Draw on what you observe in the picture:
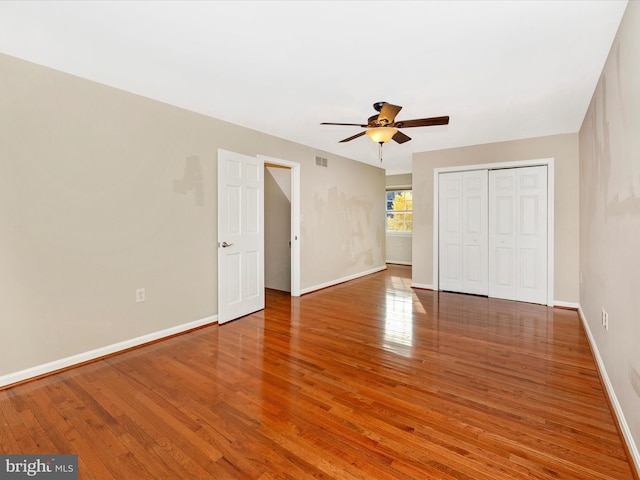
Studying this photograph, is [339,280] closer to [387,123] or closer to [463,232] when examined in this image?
[463,232]

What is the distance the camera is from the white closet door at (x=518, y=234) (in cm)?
470

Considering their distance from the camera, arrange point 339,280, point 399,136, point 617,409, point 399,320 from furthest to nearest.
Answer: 1. point 339,280
2. point 399,320
3. point 399,136
4. point 617,409

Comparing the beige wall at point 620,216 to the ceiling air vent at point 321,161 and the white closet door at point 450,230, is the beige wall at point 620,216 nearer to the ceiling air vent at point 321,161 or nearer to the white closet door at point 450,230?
the white closet door at point 450,230

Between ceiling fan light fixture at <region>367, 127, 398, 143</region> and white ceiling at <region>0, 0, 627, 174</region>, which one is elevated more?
white ceiling at <region>0, 0, 627, 174</region>

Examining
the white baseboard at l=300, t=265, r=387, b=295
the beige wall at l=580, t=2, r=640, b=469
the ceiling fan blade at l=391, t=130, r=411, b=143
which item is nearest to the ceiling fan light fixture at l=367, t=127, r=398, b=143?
the ceiling fan blade at l=391, t=130, r=411, b=143

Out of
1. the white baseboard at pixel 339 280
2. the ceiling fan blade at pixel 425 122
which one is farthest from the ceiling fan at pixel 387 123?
the white baseboard at pixel 339 280

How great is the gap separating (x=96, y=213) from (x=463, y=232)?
5.04m

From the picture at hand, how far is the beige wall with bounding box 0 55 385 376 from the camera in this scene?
246 cm

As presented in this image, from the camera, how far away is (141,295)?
3.20 metres

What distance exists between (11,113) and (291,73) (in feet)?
7.06

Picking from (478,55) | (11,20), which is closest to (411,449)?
(478,55)

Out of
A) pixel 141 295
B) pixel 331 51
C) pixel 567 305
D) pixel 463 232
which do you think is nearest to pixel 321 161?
pixel 463 232

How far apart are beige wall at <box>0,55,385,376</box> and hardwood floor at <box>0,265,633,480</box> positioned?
372 millimetres

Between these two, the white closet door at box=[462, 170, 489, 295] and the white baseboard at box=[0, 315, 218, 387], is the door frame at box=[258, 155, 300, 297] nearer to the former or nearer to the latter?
the white baseboard at box=[0, 315, 218, 387]
